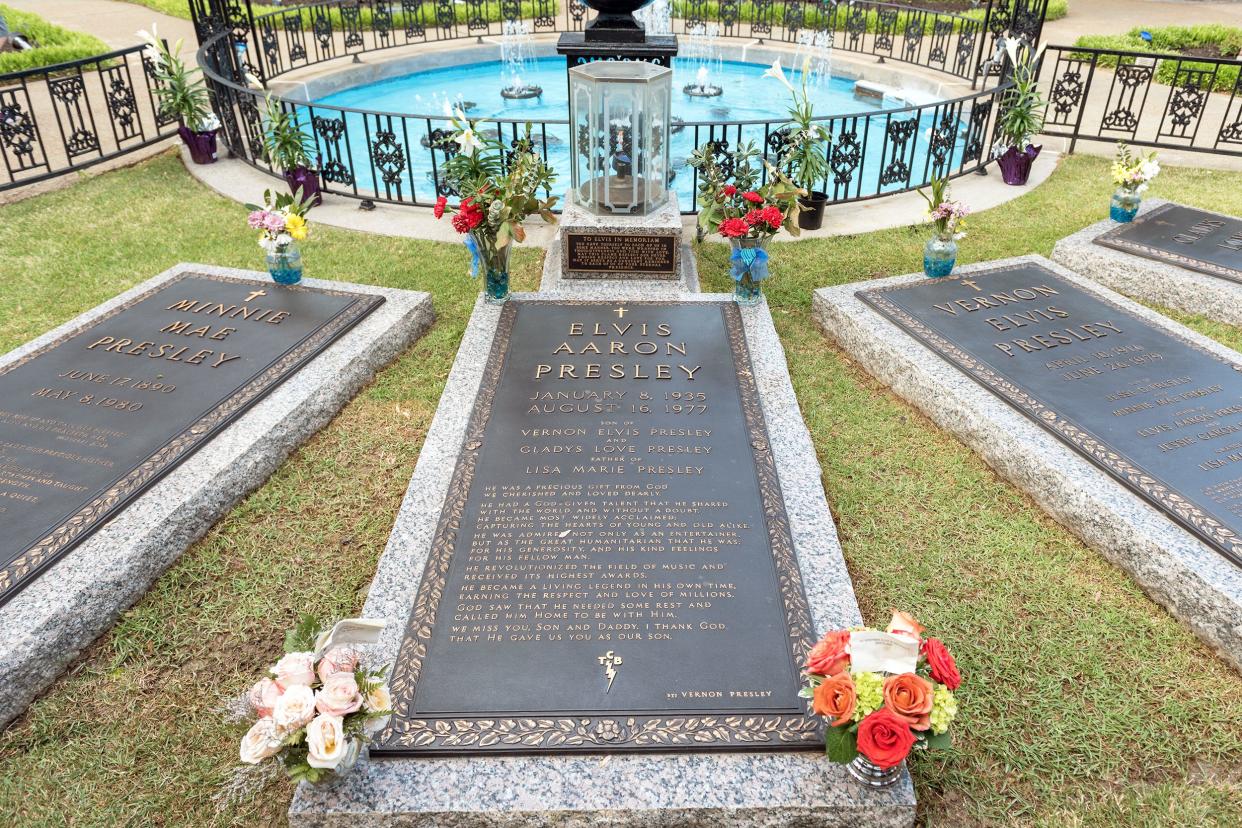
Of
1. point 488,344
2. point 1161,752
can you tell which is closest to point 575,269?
point 488,344

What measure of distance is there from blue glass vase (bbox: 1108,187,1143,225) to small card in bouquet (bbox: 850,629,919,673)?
→ 6183mm

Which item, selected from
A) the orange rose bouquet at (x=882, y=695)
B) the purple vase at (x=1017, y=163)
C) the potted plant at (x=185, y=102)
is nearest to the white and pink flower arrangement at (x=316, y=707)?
the orange rose bouquet at (x=882, y=695)

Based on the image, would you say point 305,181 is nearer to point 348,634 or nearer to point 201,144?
point 201,144

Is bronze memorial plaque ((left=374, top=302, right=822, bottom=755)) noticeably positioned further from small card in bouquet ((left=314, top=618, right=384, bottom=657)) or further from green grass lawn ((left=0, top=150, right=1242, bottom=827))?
green grass lawn ((left=0, top=150, right=1242, bottom=827))

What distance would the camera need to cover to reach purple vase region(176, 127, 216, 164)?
954 centimetres

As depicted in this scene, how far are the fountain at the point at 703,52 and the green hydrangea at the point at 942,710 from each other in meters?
14.6

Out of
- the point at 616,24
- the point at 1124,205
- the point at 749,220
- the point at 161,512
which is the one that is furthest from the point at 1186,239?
the point at 161,512

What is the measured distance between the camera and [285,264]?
5.80 meters

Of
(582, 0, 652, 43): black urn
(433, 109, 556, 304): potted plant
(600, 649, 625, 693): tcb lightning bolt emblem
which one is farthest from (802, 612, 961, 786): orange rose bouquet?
(582, 0, 652, 43): black urn

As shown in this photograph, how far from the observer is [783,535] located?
3604mm

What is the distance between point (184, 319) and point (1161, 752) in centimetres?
593

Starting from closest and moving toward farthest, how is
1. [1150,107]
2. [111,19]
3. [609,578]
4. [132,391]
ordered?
[609,578], [132,391], [1150,107], [111,19]

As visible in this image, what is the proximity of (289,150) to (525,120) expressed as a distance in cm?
255

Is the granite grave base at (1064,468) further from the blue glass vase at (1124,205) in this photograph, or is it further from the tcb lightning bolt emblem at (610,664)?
the tcb lightning bolt emblem at (610,664)
